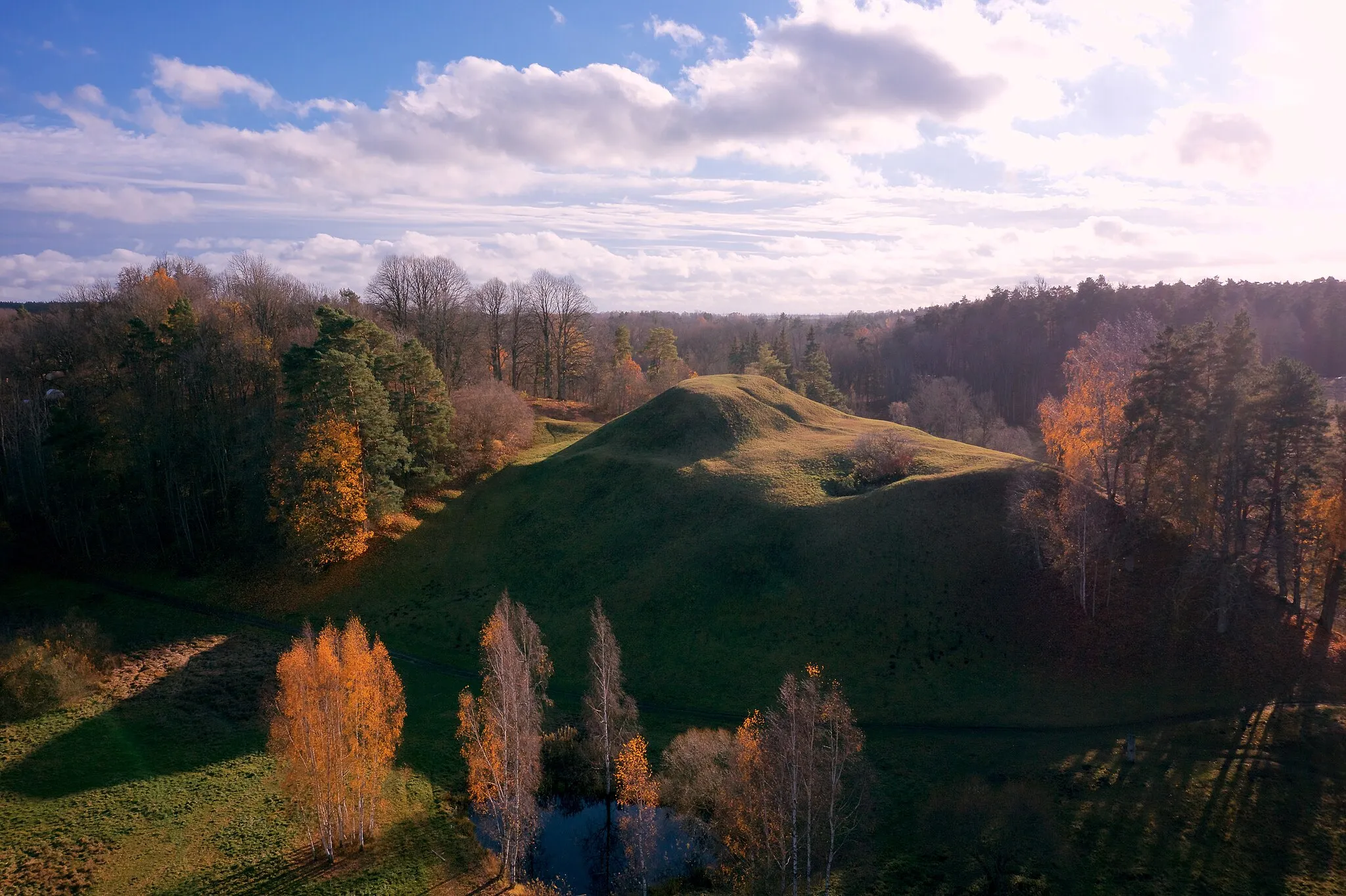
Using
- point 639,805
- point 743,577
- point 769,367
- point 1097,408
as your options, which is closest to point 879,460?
point 1097,408

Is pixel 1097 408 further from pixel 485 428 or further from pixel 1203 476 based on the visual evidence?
pixel 485 428

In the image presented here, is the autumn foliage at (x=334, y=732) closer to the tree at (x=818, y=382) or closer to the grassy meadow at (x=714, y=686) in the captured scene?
the grassy meadow at (x=714, y=686)

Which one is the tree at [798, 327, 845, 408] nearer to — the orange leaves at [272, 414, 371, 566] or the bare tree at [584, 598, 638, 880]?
the orange leaves at [272, 414, 371, 566]

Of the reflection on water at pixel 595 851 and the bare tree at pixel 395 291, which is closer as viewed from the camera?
the reflection on water at pixel 595 851

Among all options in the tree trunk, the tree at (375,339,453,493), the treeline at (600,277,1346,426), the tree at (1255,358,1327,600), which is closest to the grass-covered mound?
the tree at (375,339,453,493)

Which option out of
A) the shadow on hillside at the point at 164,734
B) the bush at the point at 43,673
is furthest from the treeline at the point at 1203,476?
the bush at the point at 43,673

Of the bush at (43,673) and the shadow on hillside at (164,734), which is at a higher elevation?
the bush at (43,673)
